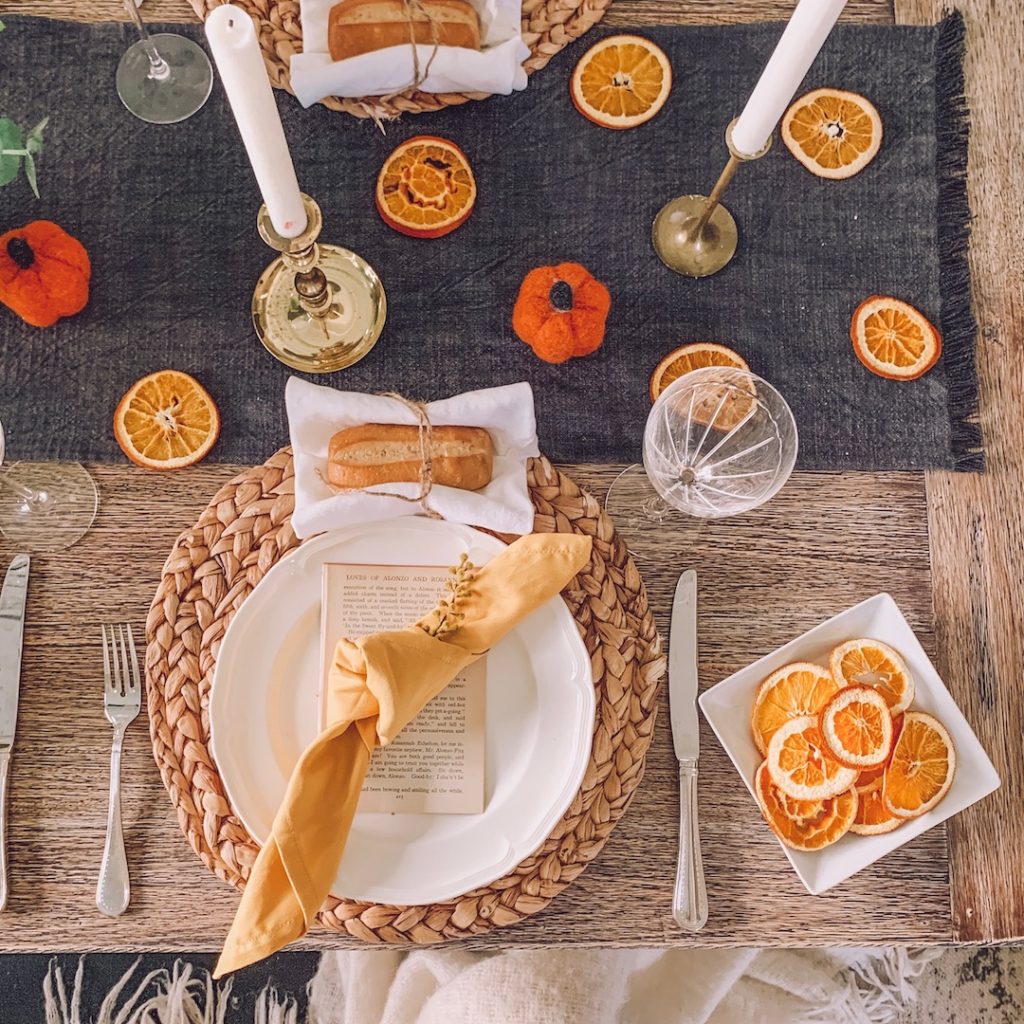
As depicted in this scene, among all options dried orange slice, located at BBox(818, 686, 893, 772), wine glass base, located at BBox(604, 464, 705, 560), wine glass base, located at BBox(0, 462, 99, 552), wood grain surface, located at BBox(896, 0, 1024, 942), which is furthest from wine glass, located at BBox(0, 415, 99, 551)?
wood grain surface, located at BBox(896, 0, 1024, 942)

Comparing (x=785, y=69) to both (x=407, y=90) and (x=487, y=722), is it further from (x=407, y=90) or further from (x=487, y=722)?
(x=487, y=722)

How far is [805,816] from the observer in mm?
946

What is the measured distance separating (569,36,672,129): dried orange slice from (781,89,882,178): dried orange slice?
0.50ft

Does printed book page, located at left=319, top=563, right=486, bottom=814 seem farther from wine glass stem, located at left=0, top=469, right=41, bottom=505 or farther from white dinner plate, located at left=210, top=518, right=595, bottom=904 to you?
wine glass stem, located at left=0, top=469, right=41, bottom=505

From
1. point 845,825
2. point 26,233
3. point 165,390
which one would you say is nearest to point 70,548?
point 165,390

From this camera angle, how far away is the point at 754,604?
104cm

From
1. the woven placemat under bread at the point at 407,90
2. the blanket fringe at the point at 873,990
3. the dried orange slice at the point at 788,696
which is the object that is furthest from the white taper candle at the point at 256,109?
the blanket fringe at the point at 873,990

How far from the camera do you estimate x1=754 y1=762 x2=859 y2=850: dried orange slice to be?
3.07 ft

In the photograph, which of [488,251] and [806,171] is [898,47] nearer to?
[806,171]

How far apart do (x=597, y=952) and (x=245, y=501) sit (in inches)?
29.6

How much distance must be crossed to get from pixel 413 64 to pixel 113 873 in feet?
2.88

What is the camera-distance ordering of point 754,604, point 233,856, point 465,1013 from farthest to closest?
point 465,1013 → point 754,604 → point 233,856

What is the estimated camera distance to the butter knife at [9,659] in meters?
0.96

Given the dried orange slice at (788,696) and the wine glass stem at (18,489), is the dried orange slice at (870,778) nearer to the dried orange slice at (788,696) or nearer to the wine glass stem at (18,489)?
the dried orange slice at (788,696)
